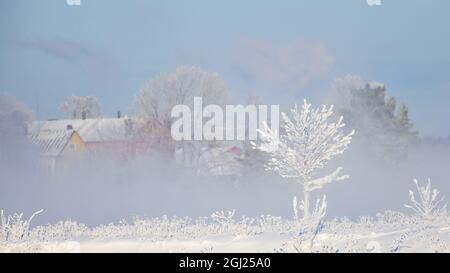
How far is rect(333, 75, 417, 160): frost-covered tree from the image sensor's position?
6746mm

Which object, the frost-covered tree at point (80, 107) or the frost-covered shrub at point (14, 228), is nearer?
the frost-covered shrub at point (14, 228)

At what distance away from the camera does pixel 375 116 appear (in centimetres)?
680

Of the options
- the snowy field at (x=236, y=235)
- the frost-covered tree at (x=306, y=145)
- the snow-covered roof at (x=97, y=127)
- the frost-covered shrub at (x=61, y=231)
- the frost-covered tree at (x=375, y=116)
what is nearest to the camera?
the snowy field at (x=236, y=235)

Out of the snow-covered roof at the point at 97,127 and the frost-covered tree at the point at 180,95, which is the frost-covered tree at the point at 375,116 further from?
the snow-covered roof at the point at 97,127

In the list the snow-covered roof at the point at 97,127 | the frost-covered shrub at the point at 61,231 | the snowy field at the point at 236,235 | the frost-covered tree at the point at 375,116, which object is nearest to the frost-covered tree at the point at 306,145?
the frost-covered tree at the point at 375,116

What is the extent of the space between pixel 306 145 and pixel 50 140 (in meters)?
2.70

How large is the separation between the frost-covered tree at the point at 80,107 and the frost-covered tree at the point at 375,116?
253 cm

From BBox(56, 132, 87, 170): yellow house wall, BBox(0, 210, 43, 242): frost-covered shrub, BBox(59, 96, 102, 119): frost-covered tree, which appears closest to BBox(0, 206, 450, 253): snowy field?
BBox(0, 210, 43, 242): frost-covered shrub

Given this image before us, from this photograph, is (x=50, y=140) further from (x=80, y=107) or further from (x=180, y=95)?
(x=180, y=95)

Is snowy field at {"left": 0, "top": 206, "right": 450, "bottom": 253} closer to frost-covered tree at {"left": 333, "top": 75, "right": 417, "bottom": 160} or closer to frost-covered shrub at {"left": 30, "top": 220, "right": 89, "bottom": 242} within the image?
frost-covered shrub at {"left": 30, "top": 220, "right": 89, "bottom": 242}

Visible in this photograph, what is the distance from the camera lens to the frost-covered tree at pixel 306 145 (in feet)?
20.9

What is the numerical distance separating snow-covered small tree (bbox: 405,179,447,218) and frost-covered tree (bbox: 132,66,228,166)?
7.29 ft
